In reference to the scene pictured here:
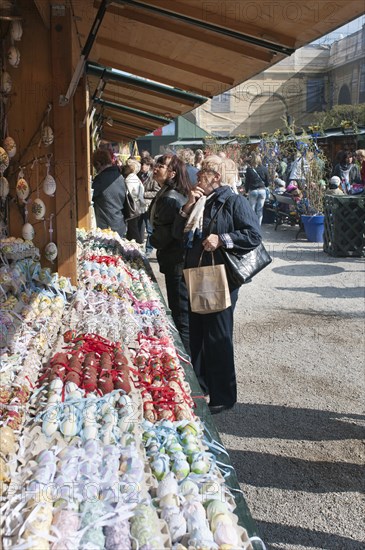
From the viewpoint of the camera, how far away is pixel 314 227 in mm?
12547

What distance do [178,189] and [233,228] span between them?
3.42 ft

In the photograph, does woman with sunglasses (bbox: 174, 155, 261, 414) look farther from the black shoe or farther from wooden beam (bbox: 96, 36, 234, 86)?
Result: wooden beam (bbox: 96, 36, 234, 86)

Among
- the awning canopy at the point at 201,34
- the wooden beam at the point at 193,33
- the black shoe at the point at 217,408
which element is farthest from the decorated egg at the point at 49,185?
the black shoe at the point at 217,408

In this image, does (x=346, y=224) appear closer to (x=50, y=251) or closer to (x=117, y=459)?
(x=50, y=251)

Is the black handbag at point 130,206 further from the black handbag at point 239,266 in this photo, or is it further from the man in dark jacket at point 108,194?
the black handbag at point 239,266

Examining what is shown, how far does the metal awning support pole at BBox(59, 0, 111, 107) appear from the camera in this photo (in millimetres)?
3287

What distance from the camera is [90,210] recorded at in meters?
7.29

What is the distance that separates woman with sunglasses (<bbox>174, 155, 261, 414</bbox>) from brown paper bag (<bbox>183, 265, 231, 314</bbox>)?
0.36 feet

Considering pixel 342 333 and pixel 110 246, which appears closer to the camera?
pixel 110 246

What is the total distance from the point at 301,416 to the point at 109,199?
3660 millimetres

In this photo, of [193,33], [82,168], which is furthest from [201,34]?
[82,168]

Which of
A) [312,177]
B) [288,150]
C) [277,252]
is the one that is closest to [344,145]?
[288,150]

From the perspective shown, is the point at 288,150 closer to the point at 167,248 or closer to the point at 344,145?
the point at 344,145

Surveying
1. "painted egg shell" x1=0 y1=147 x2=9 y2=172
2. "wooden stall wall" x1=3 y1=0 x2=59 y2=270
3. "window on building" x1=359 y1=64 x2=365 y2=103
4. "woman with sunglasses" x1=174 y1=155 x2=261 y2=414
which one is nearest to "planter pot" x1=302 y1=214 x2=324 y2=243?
"woman with sunglasses" x1=174 y1=155 x2=261 y2=414
